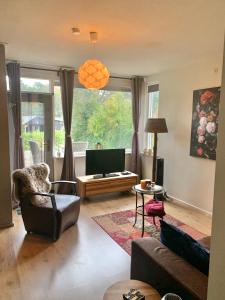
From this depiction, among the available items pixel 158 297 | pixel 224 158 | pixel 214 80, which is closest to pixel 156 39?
pixel 214 80

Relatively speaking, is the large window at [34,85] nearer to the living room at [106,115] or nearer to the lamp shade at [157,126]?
the living room at [106,115]

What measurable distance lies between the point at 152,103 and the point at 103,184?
2321 millimetres

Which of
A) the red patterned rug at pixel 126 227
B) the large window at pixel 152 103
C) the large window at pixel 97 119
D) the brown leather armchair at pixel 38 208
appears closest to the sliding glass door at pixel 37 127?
the large window at pixel 97 119

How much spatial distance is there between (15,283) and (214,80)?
3.91 metres

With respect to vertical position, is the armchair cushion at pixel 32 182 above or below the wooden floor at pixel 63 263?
above

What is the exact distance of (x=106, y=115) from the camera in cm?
552

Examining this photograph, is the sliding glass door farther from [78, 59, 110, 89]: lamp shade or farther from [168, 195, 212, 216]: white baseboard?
[168, 195, 212, 216]: white baseboard

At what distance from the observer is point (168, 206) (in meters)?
4.54

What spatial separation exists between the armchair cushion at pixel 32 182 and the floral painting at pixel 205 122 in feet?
8.77

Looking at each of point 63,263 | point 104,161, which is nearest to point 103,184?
point 104,161

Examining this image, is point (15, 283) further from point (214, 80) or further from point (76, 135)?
point (214, 80)

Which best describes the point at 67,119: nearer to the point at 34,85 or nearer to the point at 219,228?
the point at 34,85

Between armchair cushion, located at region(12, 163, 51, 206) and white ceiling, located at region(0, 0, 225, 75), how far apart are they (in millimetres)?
1784

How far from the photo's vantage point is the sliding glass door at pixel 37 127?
462 cm
